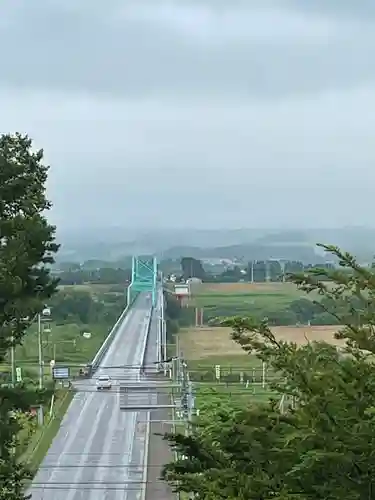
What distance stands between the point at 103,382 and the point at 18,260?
12.9 m

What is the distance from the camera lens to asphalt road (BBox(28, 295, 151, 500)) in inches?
593

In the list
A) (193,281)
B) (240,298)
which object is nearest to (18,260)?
A: (240,298)

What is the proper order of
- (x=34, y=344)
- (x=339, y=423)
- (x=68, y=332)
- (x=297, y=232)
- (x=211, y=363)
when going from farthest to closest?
(x=297, y=232), (x=68, y=332), (x=34, y=344), (x=211, y=363), (x=339, y=423)

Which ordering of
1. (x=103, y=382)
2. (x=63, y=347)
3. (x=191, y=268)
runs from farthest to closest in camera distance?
(x=191, y=268) < (x=63, y=347) < (x=103, y=382)

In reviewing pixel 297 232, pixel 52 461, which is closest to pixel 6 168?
pixel 52 461

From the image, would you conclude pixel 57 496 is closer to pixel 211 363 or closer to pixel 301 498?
pixel 211 363

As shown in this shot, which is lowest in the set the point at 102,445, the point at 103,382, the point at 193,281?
the point at 102,445

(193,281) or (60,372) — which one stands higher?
(193,281)

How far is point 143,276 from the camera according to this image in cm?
3712

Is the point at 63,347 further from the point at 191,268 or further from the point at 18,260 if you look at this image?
the point at 18,260

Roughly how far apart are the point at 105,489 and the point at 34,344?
734 centimetres

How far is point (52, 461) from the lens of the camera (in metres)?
16.8

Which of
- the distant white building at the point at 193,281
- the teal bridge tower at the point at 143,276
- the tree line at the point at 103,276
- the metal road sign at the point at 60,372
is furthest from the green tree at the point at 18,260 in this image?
the teal bridge tower at the point at 143,276

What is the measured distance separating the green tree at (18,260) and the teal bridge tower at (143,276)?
24.5 metres
